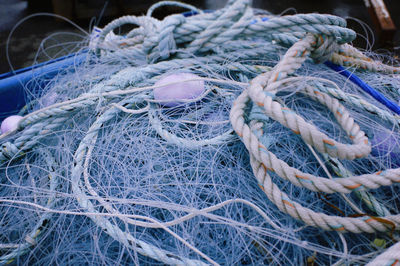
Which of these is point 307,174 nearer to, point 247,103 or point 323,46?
point 247,103

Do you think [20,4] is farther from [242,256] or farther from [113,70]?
[242,256]

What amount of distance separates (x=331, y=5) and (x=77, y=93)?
2.10 m

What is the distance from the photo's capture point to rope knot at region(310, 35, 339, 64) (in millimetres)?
738

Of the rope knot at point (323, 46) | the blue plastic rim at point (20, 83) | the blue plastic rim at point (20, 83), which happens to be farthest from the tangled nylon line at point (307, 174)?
the blue plastic rim at point (20, 83)

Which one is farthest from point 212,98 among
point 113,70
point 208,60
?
point 113,70

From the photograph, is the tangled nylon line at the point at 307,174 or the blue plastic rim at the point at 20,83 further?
the blue plastic rim at the point at 20,83

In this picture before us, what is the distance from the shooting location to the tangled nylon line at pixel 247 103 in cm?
55

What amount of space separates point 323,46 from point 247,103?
251mm

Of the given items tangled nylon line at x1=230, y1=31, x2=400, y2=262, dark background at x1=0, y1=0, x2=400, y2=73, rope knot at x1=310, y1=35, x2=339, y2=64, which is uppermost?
rope knot at x1=310, y1=35, x2=339, y2=64

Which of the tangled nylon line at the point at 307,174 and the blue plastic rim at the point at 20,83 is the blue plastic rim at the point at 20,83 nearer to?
the blue plastic rim at the point at 20,83

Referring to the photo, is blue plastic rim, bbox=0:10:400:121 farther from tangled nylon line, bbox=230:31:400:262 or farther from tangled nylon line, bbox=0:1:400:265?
tangled nylon line, bbox=230:31:400:262

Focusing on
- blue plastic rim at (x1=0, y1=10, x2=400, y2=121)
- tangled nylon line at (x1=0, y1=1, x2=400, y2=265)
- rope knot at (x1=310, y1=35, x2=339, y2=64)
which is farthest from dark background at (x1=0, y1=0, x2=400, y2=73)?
rope knot at (x1=310, y1=35, x2=339, y2=64)

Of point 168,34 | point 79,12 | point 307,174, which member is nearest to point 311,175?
→ point 307,174

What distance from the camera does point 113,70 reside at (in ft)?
3.18
